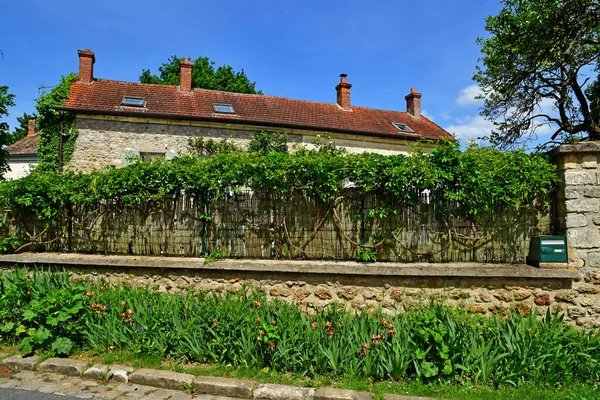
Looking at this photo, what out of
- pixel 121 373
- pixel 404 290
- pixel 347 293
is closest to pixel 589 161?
pixel 404 290

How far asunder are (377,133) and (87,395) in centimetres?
1558

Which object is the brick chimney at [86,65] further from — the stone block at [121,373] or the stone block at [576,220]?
the stone block at [576,220]

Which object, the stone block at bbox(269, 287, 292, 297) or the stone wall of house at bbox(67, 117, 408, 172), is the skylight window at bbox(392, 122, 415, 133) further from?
the stone block at bbox(269, 287, 292, 297)

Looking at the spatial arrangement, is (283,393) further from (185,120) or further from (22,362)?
(185,120)

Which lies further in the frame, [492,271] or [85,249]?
[85,249]

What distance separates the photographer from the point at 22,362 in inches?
167

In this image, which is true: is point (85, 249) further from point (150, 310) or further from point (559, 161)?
point (559, 161)

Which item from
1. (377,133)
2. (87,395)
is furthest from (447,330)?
(377,133)

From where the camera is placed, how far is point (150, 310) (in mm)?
4641

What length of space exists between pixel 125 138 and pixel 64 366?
11575mm

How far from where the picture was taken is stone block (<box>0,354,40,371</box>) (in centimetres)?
423

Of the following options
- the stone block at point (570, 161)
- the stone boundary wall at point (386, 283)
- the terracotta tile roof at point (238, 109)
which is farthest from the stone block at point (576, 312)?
the terracotta tile roof at point (238, 109)

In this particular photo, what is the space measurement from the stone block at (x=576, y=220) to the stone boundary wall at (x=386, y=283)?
674 millimetres

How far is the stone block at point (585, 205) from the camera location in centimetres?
511
